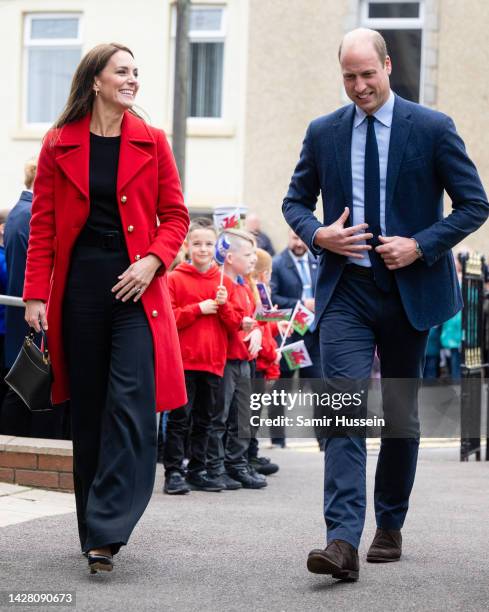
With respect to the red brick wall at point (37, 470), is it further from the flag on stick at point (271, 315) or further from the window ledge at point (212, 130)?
the window ledge at point (212, 130)

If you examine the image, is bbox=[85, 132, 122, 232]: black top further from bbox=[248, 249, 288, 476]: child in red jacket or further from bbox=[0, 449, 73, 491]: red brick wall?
bbox=[248, 249, 288, 476]: child in red jacket

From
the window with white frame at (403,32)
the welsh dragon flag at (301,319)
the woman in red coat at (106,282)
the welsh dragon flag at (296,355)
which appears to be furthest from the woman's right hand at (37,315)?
the window with white frame at (403,32)

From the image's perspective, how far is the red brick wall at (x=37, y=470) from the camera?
8.05 metres

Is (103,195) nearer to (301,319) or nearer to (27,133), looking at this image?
(301,319)

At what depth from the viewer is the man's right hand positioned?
18.6ft

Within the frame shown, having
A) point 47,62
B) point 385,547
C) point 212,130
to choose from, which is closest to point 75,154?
point 385,547

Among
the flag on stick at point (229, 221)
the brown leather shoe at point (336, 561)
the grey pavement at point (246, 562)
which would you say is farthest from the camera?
the flag on stick at point (229, 221)

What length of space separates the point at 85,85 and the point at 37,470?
2978 millimetres

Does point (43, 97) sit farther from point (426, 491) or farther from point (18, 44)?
point (426, 491)

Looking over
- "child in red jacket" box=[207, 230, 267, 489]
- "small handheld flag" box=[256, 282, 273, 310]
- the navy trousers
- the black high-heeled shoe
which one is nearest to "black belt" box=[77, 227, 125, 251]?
the navy trousers

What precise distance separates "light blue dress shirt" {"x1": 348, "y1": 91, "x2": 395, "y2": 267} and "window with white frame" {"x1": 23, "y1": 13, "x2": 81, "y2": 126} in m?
17.4

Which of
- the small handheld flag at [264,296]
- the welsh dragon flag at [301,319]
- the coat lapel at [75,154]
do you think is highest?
the coat lapel at [75,154]

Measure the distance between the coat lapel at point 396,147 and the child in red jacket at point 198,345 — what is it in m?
3.28

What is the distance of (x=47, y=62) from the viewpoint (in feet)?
75.5
